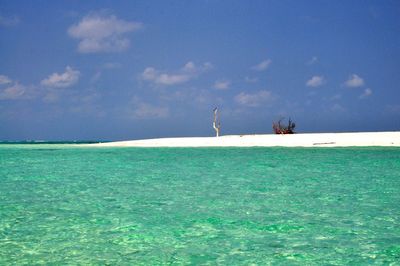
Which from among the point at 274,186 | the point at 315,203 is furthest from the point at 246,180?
the point at 315,203

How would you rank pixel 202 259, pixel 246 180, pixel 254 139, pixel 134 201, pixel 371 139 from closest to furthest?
pixel 202 259
pixel 134 201
pixel 246 180
pixel 371 139
pixel 254 139

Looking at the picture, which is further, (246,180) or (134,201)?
(246,180)

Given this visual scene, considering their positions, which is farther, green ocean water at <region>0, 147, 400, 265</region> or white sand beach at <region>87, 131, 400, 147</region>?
white sand beach at <region>87, 131, 400, 147</region>

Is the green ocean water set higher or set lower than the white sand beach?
lower

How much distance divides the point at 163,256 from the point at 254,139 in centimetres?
4303

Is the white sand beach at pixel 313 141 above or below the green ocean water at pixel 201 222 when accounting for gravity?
above

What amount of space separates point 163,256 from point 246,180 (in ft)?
29.4

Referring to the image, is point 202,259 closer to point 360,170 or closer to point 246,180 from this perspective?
point 246,180

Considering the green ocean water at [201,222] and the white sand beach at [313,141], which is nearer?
the green ocean water at [201,222]

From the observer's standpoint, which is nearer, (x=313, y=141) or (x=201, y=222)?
(x=201, y=222)

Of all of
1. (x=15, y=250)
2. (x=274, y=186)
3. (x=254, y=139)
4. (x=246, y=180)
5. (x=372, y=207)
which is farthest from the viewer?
(x=254, y=139)

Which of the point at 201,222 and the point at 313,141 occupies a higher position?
the point at 313,141

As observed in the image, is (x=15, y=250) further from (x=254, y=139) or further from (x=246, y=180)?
(x=254, y=139)

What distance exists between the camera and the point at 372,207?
9.25m
